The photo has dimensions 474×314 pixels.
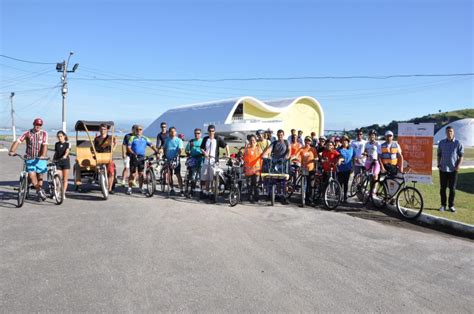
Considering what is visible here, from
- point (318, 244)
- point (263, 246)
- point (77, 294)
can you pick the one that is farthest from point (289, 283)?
point (77, 294)

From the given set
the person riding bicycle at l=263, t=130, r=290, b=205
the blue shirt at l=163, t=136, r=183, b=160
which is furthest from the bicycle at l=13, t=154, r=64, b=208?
the person riding bicycle at l=263, t=130, r=290, b=205

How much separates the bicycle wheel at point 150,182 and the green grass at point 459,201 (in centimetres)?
663

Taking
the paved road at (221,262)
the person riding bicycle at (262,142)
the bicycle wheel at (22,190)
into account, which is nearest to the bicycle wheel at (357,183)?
the paved road at (221,262)

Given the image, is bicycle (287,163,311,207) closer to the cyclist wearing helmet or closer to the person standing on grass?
the cyclist wearing helmet

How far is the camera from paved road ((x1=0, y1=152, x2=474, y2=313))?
4.11 metres

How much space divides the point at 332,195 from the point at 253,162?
2.07m

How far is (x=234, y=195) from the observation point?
9406 mm

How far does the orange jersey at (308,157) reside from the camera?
10156 millimetres

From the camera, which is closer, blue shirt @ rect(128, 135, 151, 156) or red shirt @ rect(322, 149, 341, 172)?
red shirt @ rect(322, 149, 341, 172)

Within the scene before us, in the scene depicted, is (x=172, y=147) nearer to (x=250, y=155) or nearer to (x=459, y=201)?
(x=250, y=155)

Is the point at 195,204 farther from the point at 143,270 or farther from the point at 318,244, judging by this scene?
the point at 143,270

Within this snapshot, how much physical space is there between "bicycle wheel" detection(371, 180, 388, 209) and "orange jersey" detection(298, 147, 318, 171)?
1627mm

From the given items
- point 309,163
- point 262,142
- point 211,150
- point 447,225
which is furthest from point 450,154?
point 211,150

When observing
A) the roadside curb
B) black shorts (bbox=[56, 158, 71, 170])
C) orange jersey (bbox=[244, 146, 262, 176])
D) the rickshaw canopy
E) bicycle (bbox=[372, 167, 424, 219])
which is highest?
the rickshaw canopy
